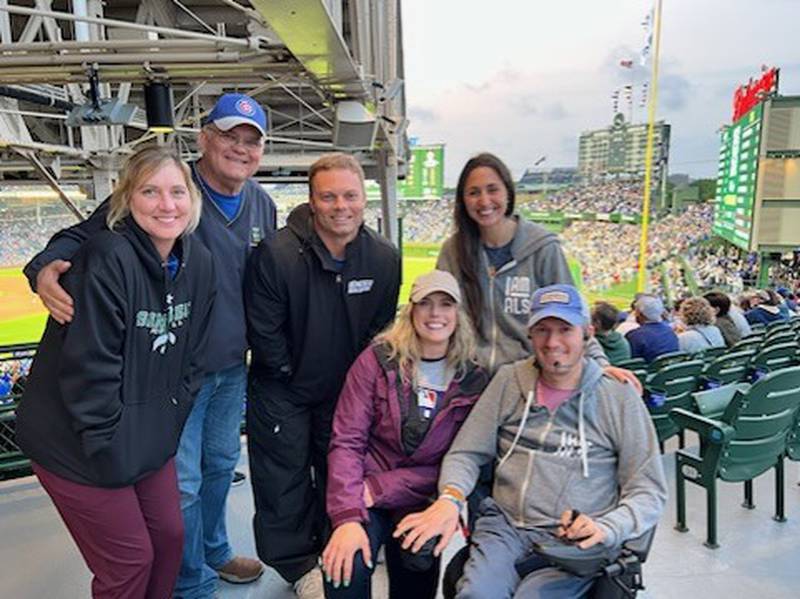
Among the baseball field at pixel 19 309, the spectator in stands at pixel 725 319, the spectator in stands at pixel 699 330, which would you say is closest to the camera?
the spectator in stands at pixel 699 330

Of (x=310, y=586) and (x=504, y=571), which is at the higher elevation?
(x=504, y=571)

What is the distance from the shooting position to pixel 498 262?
1.99 metres

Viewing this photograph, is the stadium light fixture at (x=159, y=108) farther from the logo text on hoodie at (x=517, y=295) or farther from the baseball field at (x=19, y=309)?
the baseball field at (x=19, y=309)

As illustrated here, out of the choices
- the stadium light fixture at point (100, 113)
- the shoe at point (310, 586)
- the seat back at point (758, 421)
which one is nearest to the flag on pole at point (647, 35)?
the stadium light fixture at point (100, 113)

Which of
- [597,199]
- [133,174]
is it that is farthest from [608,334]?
[597,199]

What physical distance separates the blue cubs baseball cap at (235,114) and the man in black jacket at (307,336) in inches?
10.0

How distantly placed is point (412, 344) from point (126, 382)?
805 millimetres

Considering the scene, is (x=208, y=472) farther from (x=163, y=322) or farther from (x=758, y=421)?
(x=758, y=421)

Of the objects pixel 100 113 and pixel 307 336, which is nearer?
pixel 307 336

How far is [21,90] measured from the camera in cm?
618

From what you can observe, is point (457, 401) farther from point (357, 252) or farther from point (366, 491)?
point (357, 252)

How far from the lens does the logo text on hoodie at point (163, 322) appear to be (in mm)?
1499

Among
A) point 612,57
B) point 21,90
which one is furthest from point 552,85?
point 21,90

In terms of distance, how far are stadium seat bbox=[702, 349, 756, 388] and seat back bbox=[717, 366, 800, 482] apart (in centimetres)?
85
